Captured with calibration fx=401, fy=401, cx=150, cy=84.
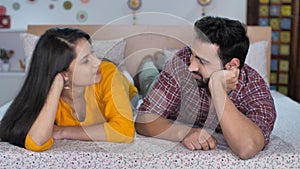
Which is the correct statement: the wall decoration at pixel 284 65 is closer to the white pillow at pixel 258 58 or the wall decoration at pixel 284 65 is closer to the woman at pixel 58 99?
the white pillow at pixel 258 58

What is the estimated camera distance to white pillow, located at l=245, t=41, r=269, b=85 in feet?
8.84

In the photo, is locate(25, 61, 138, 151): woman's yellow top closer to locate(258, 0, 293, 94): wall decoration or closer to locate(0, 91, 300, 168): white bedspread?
locate(0, 91, 300, 168): white bedspread

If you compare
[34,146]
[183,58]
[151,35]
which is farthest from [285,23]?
[34,146]

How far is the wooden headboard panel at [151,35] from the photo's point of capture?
2.86m

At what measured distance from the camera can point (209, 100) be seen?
142 centimetres

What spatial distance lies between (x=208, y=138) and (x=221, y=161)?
9 cm

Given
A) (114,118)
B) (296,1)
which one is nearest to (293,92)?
(296,1)

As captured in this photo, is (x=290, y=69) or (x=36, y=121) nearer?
(x=36, y=121)

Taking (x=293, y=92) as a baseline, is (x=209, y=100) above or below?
above

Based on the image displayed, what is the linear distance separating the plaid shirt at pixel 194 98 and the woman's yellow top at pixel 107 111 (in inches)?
4.5

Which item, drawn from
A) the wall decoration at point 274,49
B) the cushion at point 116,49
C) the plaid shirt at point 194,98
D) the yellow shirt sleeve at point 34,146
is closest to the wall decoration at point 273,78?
the wall decoration at point 274,49

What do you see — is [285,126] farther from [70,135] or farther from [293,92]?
[293,92]

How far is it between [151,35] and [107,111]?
66.5 inches

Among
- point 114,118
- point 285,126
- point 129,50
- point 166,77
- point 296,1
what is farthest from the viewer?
point 296,1
